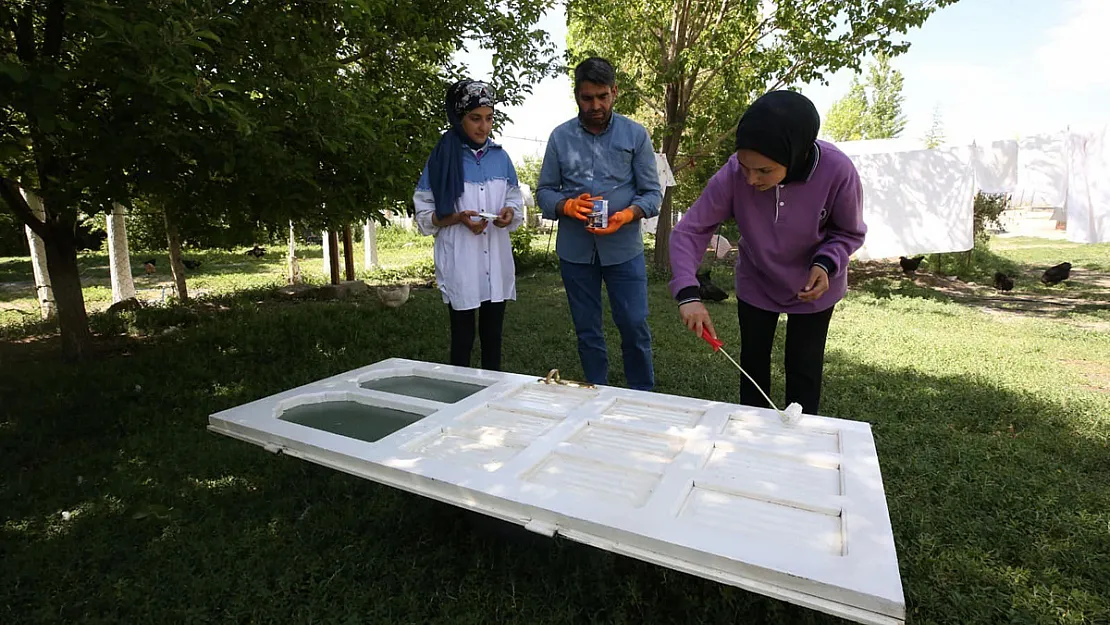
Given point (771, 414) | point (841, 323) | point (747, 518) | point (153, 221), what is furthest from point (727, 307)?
point (153, 221)

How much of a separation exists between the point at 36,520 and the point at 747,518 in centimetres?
289

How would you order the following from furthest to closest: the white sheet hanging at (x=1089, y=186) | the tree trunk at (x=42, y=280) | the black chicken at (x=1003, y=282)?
the black chicken at (x=1003, y=282) → the white sheet hanging at (x=1089, y=186) → the tree trunk at (x=42, y=280)

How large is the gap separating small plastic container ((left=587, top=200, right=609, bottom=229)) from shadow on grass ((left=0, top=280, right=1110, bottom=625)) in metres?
1.44

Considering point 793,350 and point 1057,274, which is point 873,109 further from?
point 793,350

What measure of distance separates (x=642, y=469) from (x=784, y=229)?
3.31 ft

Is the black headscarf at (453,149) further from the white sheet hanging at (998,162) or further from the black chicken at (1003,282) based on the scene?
the black chicken at (1003,282)

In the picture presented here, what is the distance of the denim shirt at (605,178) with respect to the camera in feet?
9.57

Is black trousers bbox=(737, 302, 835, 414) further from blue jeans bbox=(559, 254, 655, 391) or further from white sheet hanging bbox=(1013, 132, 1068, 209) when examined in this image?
white sheet hanging bbox=(1013, 132, 1068, 209)

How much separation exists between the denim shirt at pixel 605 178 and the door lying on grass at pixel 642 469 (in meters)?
0.82

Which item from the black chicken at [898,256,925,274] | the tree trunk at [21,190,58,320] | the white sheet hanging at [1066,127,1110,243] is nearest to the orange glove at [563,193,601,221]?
the tree trunk at [21,190,58,320]

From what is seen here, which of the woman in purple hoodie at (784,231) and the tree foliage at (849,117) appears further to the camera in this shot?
the tree foliage at (849,117)

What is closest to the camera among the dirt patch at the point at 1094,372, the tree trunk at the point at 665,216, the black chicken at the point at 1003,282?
the dirt patch at the point at 1094,372

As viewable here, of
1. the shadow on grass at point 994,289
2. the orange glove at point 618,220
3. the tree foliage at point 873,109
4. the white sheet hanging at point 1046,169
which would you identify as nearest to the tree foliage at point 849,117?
the tree foliage at point 873,109

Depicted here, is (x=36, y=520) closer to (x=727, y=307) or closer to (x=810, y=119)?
(x=810, y=119)
